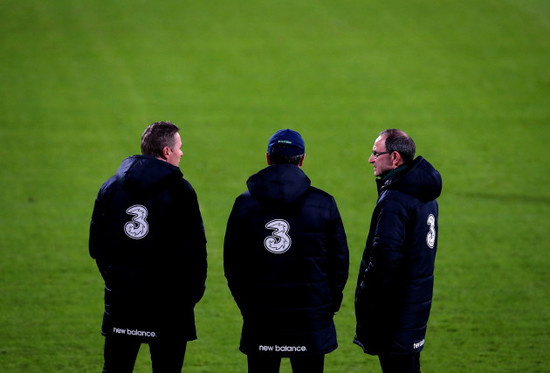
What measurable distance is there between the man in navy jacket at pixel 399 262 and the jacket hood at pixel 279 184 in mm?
470

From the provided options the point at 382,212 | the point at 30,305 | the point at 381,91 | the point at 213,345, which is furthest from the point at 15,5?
the point at 382,212

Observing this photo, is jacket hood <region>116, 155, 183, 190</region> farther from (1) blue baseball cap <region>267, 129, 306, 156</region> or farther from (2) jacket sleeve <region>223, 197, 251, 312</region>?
(1) blue baseball cap <region>267, 129, 306, 156</region>

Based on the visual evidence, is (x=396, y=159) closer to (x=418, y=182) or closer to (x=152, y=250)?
(x=418, y=182)

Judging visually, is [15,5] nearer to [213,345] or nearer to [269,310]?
[213,345]

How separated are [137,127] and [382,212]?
401 inches

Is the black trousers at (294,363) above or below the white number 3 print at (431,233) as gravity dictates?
below

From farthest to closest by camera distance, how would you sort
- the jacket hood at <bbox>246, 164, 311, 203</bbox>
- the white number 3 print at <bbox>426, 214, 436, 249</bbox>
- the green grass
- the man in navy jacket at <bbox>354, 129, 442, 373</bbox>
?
the green grass → the white number 3 print at <bbox>426, 214, 436, 249</bbox> → the man in navy jacket at <bbox>354, 129, 442, 373</bbox> → the jacket hood at <bbox>246, 164, 311, 203</bbox>

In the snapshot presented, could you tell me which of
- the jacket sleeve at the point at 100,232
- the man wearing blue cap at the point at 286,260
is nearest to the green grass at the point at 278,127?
the jacket sleeve at the point at 100,232

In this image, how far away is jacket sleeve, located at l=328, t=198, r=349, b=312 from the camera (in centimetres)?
371

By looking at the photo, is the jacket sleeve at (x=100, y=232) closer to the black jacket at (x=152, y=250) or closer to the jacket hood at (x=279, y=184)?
the black jacket at (x=152, y=250)

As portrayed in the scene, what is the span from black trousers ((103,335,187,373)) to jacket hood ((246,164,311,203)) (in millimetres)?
888

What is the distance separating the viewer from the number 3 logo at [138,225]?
3863mm

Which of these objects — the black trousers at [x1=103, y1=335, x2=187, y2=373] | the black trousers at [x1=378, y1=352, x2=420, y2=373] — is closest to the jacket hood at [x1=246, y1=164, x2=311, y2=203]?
the black trousers at [x1=103, y1=335, x2=187, y2=373]

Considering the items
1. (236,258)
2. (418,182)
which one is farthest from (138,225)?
(418,182)
